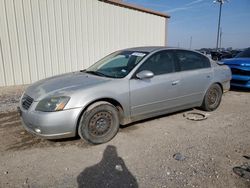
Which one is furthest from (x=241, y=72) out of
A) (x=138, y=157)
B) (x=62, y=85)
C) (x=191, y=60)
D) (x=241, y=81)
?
(x=62, y=85)

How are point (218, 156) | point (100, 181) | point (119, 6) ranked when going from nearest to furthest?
1. point (100, 181)
2. point (218, 156)
3. point (119, 6)

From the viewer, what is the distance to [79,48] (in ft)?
30.1

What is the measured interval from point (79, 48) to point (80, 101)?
20.1 ft

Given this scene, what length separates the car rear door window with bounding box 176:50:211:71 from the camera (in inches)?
187

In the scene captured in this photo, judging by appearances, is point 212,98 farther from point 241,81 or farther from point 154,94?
point 241,81

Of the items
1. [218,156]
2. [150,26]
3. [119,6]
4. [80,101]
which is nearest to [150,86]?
[80,101]

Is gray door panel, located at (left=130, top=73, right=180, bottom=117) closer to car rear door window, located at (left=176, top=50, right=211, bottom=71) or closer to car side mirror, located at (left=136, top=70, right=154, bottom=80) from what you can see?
car side mirror, located at (left=136, top=70, right=154, bottom=80)

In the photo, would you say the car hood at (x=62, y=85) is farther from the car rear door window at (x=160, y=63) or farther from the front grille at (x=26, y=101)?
the car rear door window at (x=160, y=63)

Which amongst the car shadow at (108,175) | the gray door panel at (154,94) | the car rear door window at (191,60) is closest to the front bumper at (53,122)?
the car shadow at (108,175)

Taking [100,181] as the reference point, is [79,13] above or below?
above

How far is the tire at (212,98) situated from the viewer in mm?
5262

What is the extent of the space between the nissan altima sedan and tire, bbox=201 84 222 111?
1.0 inches

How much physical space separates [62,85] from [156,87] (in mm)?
1674

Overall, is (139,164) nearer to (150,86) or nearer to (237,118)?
(150,86)
